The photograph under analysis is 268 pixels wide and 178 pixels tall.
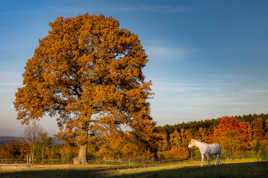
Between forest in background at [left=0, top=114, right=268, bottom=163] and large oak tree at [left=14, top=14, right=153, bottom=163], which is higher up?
large oak tree at [left=14, top=14, right=153, bottom=163]

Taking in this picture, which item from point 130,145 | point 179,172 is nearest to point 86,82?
point 130,145

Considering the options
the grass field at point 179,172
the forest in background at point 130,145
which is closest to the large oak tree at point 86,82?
the forest in background at point 130,145

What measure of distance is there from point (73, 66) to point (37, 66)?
4125 millimetres

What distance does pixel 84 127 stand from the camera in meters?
31.7

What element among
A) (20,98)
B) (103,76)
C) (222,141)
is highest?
(103,76)

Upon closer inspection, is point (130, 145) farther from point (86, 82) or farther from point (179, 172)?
point (179, 172)

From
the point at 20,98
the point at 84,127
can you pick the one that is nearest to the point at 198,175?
the point at 84,127

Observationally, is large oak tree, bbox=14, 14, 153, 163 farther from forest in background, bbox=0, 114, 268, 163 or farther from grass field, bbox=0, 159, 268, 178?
grass field, bbox=0, 159, 268, 178

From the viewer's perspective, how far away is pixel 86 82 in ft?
100

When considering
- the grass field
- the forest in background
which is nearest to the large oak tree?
the forest in background

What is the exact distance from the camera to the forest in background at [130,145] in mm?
31078

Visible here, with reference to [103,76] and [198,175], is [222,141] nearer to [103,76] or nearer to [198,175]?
[103,76]

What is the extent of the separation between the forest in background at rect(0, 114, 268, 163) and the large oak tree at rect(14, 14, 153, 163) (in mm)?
1092

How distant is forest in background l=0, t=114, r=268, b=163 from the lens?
31.1 meters
